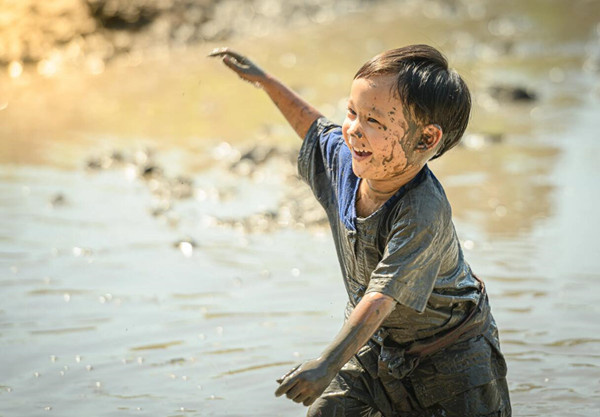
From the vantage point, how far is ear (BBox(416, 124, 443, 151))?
240 cm

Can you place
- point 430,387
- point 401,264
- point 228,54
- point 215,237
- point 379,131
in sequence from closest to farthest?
point 401,264, point 379,131, point 430,387, point 228,54, point 215,237

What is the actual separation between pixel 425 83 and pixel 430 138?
0.15 m

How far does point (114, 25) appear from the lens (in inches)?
352

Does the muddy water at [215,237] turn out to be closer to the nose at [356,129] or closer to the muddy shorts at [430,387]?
the muddy shorts at [430,387]

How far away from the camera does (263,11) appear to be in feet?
33.6

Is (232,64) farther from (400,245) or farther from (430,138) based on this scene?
(400,245)

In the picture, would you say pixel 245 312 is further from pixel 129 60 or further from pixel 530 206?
pixel 129 60

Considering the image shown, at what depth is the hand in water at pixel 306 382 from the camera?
2121 mm

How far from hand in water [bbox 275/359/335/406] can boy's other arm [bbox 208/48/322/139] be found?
3.09ft

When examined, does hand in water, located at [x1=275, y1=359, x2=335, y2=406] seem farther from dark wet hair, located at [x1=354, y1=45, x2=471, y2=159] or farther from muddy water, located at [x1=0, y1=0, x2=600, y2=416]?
muddy water, located at [x1=0, y1=0, x2=600, y2=416]

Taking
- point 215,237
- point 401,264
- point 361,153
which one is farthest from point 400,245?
point 215,237

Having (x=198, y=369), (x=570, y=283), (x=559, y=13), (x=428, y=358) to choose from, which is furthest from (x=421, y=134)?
(x=559, y=13)

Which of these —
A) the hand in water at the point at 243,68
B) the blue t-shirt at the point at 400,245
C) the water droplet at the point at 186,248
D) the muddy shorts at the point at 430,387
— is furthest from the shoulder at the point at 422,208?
the water droplet at the point at 186,248

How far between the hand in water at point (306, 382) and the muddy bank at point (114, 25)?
634 cm
